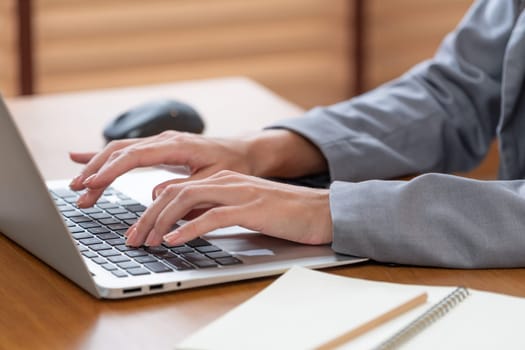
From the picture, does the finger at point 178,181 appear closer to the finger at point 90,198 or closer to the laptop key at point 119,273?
the finger at point 90,198

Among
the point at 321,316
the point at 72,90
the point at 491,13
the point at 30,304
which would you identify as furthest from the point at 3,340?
the point at 72,90

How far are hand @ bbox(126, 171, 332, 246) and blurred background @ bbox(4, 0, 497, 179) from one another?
6.87 ft

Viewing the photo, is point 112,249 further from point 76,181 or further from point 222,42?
point 222,42

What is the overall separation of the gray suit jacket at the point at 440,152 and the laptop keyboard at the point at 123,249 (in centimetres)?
13

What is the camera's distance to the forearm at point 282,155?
1.29 metres

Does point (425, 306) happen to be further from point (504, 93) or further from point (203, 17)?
point (203, 17)

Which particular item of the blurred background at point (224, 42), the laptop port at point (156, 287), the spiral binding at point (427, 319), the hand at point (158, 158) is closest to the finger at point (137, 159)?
the hand at point (158, 158)

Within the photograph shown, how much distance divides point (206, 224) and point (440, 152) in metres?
0.51

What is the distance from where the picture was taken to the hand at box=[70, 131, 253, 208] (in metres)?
1.13

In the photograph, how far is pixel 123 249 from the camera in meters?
1.02

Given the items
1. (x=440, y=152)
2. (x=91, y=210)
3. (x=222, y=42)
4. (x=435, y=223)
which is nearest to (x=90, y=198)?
(x=91, y=210)

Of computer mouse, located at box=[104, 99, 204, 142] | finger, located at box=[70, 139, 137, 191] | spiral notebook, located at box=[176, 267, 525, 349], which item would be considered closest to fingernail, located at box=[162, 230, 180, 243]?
spiral notebook, located at box=[176, 267, 525, 349]

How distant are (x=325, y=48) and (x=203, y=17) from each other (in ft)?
1.39

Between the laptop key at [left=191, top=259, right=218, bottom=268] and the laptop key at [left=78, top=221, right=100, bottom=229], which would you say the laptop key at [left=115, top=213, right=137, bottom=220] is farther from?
the laptop key at [left=191, top=259, right=218, bottom=268]
